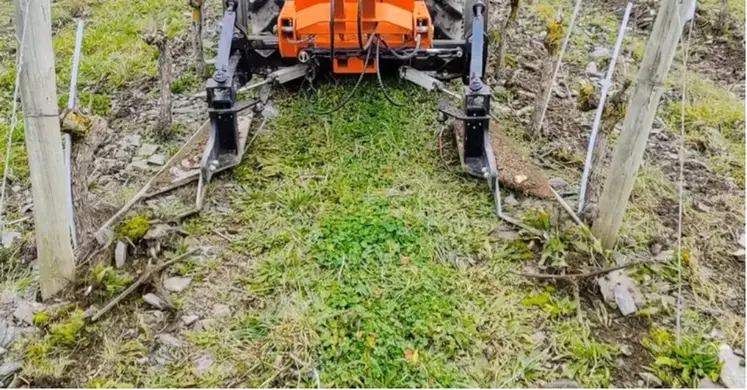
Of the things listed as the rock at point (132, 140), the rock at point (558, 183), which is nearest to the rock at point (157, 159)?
the rock at point (132, 140)

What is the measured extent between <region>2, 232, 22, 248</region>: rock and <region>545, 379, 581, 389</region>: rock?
277 centimetres

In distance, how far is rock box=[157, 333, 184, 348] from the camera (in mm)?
2660

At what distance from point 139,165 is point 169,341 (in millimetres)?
1716

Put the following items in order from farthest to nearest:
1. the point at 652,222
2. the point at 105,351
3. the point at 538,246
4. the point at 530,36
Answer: the point at 530,36 → the point at 652,222 → the point at 538,246 → the point at 105,351

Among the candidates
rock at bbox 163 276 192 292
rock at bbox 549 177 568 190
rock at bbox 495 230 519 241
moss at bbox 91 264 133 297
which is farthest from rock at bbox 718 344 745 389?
moss at bbox 91 264 133 297

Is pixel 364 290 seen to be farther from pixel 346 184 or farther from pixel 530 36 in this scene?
pixel 530 36

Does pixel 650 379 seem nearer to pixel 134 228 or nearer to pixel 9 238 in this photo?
pixel 134 228

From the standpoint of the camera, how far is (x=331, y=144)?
4.14m

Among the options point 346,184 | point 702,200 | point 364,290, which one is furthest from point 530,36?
point 364,290

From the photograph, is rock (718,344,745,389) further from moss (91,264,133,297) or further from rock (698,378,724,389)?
moss (91,264,133,297)

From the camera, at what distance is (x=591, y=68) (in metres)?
5.47

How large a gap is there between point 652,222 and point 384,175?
155 cm

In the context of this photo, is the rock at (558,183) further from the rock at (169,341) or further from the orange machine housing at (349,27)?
the rock at (169,341)

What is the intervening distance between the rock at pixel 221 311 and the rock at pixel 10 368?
31.0 inches
